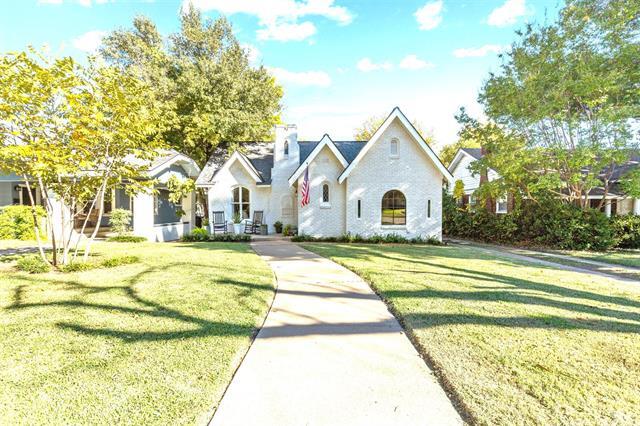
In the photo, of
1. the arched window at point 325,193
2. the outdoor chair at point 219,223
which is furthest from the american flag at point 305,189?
the outdoor chair at point 219,223

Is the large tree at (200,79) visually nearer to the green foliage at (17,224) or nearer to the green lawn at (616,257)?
the green foliage at (17,224)

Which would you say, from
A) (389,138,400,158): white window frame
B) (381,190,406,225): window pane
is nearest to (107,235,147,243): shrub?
(381,190,406,225): window pane

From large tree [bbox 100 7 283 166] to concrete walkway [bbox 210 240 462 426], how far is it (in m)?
16.9

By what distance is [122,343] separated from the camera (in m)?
3.60

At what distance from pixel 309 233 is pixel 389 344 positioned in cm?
1203

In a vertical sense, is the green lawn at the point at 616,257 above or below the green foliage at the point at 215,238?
below

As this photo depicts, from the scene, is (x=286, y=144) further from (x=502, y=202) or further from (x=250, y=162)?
(x=502, y=202)

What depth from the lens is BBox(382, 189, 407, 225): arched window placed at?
15.5m

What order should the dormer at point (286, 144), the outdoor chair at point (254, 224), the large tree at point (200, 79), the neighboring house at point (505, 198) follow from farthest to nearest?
the large tree at point (200, 79)
the neighboring house at point (505, 198)
the dormer at point (286, 144)
the outdoor chair at point (254, 224)

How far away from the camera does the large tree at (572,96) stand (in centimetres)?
1255

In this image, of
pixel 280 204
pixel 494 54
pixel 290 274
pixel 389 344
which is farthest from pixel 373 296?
pixel 494 54

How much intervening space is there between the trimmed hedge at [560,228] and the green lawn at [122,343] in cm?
1466

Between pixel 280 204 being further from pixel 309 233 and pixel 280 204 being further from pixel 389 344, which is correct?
pixel 389 344

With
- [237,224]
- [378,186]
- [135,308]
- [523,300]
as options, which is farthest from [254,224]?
[523,300]
